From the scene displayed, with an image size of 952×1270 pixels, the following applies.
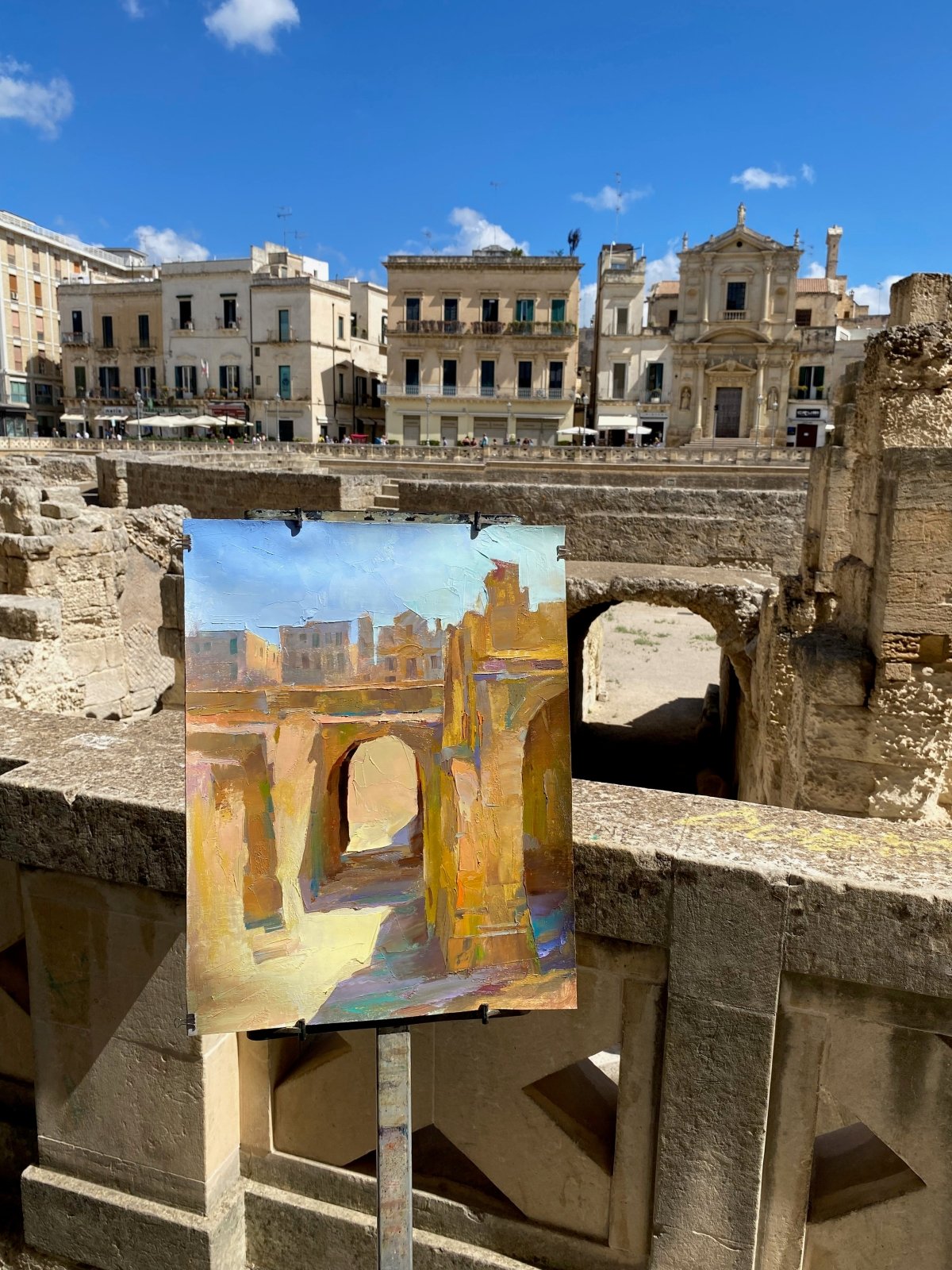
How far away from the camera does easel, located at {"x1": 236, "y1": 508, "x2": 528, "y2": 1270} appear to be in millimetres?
1657

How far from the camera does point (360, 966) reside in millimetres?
1678

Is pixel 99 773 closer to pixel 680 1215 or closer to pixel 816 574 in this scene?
pixel 680 1215

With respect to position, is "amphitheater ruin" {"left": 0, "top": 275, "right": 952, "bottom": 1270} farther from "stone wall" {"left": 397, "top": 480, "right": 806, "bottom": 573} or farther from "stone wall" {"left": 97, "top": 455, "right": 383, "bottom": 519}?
"stone wall" {"left": 97, "top": 455, "right": 383, "bottom": 519}

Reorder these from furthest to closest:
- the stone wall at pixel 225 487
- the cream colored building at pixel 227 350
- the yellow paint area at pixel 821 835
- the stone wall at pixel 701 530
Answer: the cream colored building at pixel 227 350 → the stone wall at pixel 225 487 → the stone wall at pixel 701 530 → the yellow paint area at pixel 821 835

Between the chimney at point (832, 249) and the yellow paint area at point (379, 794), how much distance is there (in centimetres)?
5476

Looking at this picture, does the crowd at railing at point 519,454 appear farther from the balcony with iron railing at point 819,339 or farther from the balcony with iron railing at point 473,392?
the balcony with iron railing at point 819,339

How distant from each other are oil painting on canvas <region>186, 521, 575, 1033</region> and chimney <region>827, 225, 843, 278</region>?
54610 millimetres

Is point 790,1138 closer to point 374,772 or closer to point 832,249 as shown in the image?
point 374,772

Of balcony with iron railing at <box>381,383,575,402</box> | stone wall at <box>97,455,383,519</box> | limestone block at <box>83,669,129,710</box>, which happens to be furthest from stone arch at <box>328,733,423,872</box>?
balcony with iron railing at <box>381,383,575,402</box>

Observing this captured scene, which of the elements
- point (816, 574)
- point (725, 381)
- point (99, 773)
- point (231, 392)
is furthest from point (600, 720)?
point (231, 392)

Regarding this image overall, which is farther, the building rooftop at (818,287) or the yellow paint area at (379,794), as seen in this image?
the building rooftop at (818,287)

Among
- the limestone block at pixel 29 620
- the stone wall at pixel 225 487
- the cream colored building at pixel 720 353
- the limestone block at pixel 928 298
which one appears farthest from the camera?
the cream colored building at pixel 720 353

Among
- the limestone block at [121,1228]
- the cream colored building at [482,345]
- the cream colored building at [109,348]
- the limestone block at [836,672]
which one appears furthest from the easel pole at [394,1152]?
the cream colored building at [109,348]

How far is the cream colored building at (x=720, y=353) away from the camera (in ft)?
134
